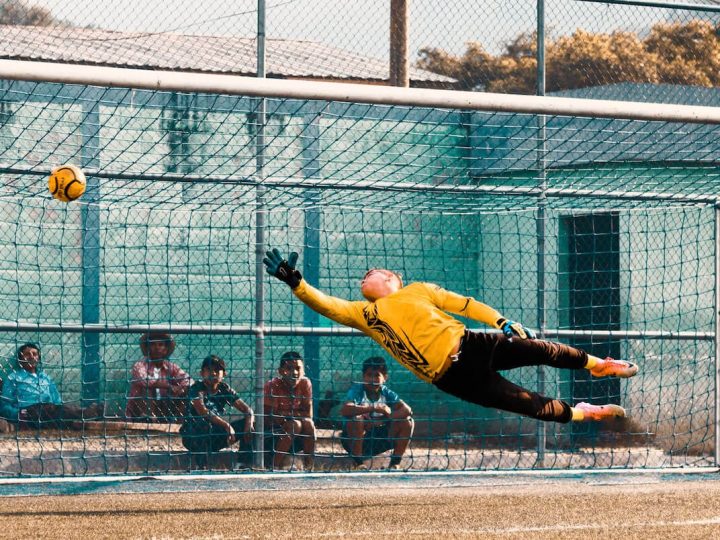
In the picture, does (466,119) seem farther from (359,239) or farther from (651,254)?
(651,254)

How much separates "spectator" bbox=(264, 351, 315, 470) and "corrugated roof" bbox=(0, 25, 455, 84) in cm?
296

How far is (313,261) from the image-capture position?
36.7ft

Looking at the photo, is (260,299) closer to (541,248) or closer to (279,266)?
(541,248)

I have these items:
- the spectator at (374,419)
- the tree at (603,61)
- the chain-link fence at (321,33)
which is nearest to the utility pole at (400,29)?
the chain-link fence at (321,33)

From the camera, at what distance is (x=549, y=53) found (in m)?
16.0

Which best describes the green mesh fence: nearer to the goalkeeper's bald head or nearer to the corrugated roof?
the corrugated roof

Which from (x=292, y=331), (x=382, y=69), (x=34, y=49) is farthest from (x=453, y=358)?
(x=34, y=49)

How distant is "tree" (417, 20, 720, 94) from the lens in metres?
13.8

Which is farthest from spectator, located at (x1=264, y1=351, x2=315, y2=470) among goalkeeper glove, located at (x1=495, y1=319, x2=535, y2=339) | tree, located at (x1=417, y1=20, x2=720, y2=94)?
tree, located at (x1=417, y1=20, x2=720, y2=94)

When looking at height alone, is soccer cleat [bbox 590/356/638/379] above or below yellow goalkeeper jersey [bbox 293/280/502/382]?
below

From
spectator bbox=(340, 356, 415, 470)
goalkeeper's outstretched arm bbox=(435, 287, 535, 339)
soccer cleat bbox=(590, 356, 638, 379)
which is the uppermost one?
goalkeeper's outstretched arm bbox=(435, 287, 535, 339)

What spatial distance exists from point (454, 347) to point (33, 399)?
3.92 metres

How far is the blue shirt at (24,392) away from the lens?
939 centimetres

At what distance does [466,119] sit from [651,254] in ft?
8.27
